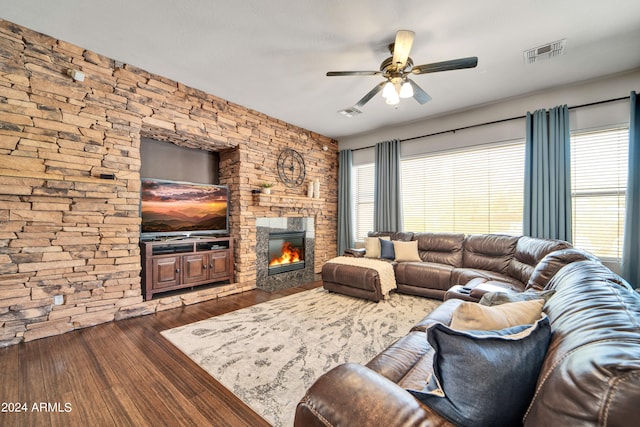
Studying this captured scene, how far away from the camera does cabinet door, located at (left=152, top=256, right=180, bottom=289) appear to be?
332 cm

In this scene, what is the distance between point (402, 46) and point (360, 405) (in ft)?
8.53

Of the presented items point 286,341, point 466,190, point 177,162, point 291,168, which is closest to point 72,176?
point 177,162

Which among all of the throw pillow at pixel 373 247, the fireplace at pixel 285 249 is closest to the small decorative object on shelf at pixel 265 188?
the fireplace at pixel 285 249

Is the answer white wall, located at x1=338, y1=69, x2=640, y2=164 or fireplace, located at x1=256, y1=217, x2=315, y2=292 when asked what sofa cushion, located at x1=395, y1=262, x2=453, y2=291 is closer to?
fireplace, located at x1=256, y1=217, x2=315, y2=292

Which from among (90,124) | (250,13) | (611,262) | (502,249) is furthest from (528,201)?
(90,124)

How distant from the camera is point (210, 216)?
4043mm

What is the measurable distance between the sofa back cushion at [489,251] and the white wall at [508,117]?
1.52 metres

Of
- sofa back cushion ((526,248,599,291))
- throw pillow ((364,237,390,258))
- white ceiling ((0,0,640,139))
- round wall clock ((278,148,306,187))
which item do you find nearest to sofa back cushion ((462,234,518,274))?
throw pillow ((364,237,390,258))

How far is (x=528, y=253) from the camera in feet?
10.3

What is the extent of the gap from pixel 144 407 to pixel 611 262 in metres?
4.87

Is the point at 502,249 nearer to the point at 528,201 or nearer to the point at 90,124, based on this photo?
the point at 528,201

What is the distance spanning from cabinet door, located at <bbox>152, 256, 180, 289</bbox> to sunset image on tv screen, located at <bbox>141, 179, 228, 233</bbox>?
388 mm

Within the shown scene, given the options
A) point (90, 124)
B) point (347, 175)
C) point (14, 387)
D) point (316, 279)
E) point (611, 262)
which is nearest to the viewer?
point (14, 387)

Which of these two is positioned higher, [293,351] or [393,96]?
[393,96]
